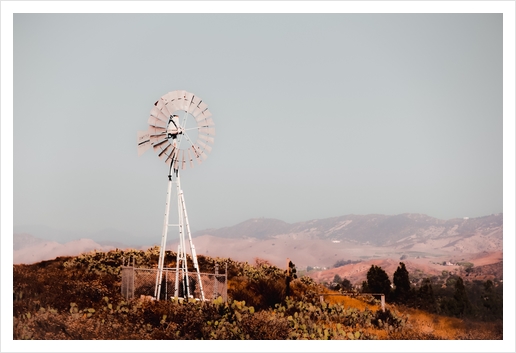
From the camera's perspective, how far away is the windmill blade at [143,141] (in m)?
8.51

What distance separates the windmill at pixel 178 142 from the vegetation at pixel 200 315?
→ 0.51m

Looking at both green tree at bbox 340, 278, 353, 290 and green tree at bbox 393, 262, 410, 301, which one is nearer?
green tree at bbox 393, 262, 410, 301

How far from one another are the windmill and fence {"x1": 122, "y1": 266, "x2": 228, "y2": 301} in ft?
0.46

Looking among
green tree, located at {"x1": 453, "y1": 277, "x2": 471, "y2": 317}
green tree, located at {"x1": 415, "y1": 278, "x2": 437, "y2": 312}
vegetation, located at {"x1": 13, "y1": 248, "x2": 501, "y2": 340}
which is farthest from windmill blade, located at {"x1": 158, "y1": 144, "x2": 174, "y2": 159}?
green tree, located at {"x1": 453, "y1": 277, "x2": 471, "y2": 317}

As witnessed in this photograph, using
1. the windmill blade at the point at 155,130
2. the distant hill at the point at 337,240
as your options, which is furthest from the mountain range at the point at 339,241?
the windmill blade at the point at 155,130

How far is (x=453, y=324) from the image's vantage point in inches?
340

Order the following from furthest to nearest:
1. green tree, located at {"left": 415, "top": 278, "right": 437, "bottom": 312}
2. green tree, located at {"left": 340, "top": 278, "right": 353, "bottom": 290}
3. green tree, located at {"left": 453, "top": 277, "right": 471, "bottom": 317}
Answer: green tree, located at {"left": 340, "top": 278, "right": 353, "bottom": 290} < green tree, located at {"left": 415, "top": 278, "right": 437, "bottom": 312} < green tree, located at {"left": 453, "top": 277, "right": 471, "bottom": 317}

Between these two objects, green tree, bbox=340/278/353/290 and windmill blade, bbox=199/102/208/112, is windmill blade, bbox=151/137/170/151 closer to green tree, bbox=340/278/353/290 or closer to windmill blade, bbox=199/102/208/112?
windmill blade, bbox=199/102/208/112

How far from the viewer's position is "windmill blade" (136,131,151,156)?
8508mm

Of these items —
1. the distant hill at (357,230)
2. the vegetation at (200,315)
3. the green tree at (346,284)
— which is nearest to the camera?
the vegetation at (200,315)

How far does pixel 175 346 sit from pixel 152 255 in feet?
10.5

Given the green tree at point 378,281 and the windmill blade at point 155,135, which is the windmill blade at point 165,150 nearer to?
the windmill blade at point 155,135

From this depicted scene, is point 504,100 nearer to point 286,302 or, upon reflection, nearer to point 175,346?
point 286,302

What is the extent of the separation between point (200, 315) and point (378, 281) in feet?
12.5
